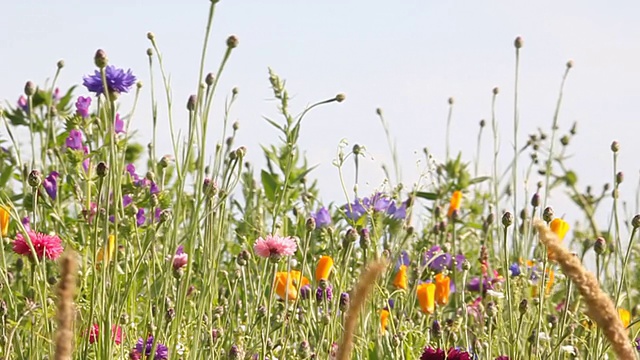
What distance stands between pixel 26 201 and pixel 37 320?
0.42m

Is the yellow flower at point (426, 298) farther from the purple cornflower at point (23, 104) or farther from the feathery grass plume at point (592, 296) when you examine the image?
the feathery grass plume at point (592, 296)

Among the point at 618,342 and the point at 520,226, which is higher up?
the point at 520,226

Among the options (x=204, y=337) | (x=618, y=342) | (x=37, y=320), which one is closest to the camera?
(x=618, y=342)

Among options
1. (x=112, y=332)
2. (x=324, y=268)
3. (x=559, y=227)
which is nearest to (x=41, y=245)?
(x=112, y=332)

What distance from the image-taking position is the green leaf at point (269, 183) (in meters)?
2.82

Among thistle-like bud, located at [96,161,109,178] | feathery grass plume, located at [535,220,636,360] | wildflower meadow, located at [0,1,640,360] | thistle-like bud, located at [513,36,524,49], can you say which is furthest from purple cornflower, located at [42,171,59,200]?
feathery grass plume, located at [535,220,636,360]

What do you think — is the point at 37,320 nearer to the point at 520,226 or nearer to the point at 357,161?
the point at 357,161

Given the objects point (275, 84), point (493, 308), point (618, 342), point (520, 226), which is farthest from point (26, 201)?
point (618, 342)

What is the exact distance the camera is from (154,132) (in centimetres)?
223

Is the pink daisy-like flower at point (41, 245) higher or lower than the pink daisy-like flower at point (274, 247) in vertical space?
lower

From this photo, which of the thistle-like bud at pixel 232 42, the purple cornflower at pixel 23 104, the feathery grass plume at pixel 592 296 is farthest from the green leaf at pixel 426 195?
the feathery grass plume at pixel 592 296

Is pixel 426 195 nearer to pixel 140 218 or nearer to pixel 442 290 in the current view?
pixel 442 290

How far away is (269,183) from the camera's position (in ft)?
9.29

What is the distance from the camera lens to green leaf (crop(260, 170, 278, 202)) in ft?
9.25
